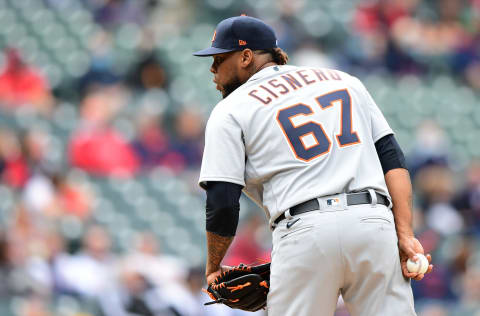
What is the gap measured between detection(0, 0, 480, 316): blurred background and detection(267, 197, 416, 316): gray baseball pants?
3940 millimetres

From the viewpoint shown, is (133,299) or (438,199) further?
(438,199)

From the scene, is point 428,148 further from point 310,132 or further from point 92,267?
point 310,132

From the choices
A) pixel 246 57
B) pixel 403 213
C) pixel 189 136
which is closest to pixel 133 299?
pixel 189 136

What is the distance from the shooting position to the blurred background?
23.5 ft

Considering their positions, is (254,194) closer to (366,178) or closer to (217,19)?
(366,178)

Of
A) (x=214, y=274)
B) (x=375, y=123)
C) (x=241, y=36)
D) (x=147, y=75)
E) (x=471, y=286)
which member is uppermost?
(x=241, y=36)

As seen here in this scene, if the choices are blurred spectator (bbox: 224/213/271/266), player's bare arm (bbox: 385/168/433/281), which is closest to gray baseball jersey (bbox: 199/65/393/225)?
player's bare arm (bbox: 385/168/433/281)

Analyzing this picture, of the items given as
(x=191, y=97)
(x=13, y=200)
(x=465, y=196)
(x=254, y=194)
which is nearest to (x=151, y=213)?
(x=13, y=200)

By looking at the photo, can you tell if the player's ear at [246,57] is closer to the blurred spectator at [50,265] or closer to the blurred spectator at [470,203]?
the blurred spectator at [50,265]

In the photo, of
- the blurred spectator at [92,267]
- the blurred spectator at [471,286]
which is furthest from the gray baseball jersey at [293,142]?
the blurred spectator at [471,286]

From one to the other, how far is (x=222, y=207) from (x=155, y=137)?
235 inches

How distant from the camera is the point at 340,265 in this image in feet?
10.0

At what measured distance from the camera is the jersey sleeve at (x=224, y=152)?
3.21m

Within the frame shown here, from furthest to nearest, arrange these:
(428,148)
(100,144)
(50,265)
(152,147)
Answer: (428,148) → (152,147) → (100,144) → (50,265)
